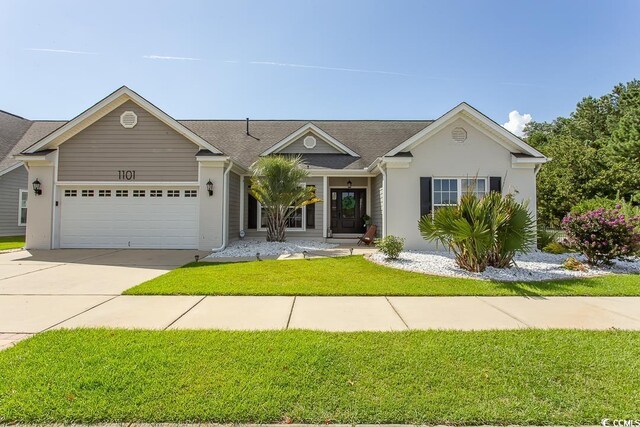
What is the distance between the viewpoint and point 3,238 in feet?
49.9

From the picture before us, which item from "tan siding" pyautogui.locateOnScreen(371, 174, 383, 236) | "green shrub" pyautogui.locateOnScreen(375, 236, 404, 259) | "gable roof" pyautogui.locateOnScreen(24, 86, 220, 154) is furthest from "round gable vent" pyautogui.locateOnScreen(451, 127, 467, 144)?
"gable roof" pyautogui.locateOnScreen(24, 86, 220, 154)

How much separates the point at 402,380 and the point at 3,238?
20417mm

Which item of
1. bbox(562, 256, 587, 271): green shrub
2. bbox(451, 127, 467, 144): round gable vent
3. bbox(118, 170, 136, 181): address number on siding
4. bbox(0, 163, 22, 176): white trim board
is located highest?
bbox(451, 127, 467, 144): round gable vent

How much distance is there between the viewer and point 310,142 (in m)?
15.2

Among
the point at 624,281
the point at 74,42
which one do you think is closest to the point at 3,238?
the point at 74,42

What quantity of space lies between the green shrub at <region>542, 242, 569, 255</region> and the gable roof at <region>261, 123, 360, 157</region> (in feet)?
27.6

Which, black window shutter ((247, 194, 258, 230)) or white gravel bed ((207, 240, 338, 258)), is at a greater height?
black window shutter ((247, 194, 258, 230))

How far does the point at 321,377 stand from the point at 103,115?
13.3m

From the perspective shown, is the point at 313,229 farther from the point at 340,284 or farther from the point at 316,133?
the point at 340,284

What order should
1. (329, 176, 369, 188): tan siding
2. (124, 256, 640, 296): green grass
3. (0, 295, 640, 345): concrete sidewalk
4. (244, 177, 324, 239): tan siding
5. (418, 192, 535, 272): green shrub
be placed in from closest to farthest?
(0, 295, 640, 345): concrete sidewalk < (124, 256, 640, 296): green grass < (418, 192, 535, 272): green shrub < (244, 177, 324, 239): tan siding < (329, 176, 369, 188): tan siding

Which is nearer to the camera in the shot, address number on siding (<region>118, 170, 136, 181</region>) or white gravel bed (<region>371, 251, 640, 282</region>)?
white gravel bed (<region>371, 251, 640, 282</region>)

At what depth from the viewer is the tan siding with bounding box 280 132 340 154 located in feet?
49.8

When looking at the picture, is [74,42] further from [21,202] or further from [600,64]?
[600,64]

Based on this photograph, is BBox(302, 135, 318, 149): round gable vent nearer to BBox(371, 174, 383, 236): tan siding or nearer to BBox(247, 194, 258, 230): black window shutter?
BBox(371, 174, 383, 236): tan siding
